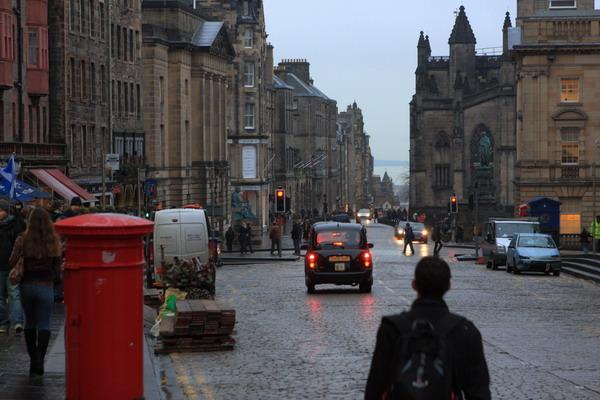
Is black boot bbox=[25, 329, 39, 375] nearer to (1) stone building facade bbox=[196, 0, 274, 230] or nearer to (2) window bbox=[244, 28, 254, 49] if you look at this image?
(1) stone building facade bbox=[196, 0, 274, 230]

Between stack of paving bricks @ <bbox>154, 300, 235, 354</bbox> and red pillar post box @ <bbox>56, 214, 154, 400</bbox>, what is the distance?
6.81m

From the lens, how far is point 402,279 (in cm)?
3888

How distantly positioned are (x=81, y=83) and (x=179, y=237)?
26799 millimetres

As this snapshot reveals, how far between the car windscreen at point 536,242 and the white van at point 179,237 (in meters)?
12.9

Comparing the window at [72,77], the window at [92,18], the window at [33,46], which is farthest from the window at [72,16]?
the window at [33,46]

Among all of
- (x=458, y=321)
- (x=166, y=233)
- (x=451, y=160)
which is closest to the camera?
(x=458, y=321)

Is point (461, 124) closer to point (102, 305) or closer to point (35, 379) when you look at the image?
point (35, 379)

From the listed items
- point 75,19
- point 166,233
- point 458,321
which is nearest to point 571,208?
point 75,19

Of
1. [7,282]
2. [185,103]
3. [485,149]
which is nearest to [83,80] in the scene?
[185,103]

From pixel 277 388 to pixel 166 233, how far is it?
716 inches

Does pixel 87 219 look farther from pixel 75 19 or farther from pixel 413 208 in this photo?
pixel 413 208

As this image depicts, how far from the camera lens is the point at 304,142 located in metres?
163

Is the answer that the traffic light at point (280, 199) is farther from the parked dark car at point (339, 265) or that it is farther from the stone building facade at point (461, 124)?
the stone building facade at point (461, 124)

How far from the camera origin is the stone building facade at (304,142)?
139m
